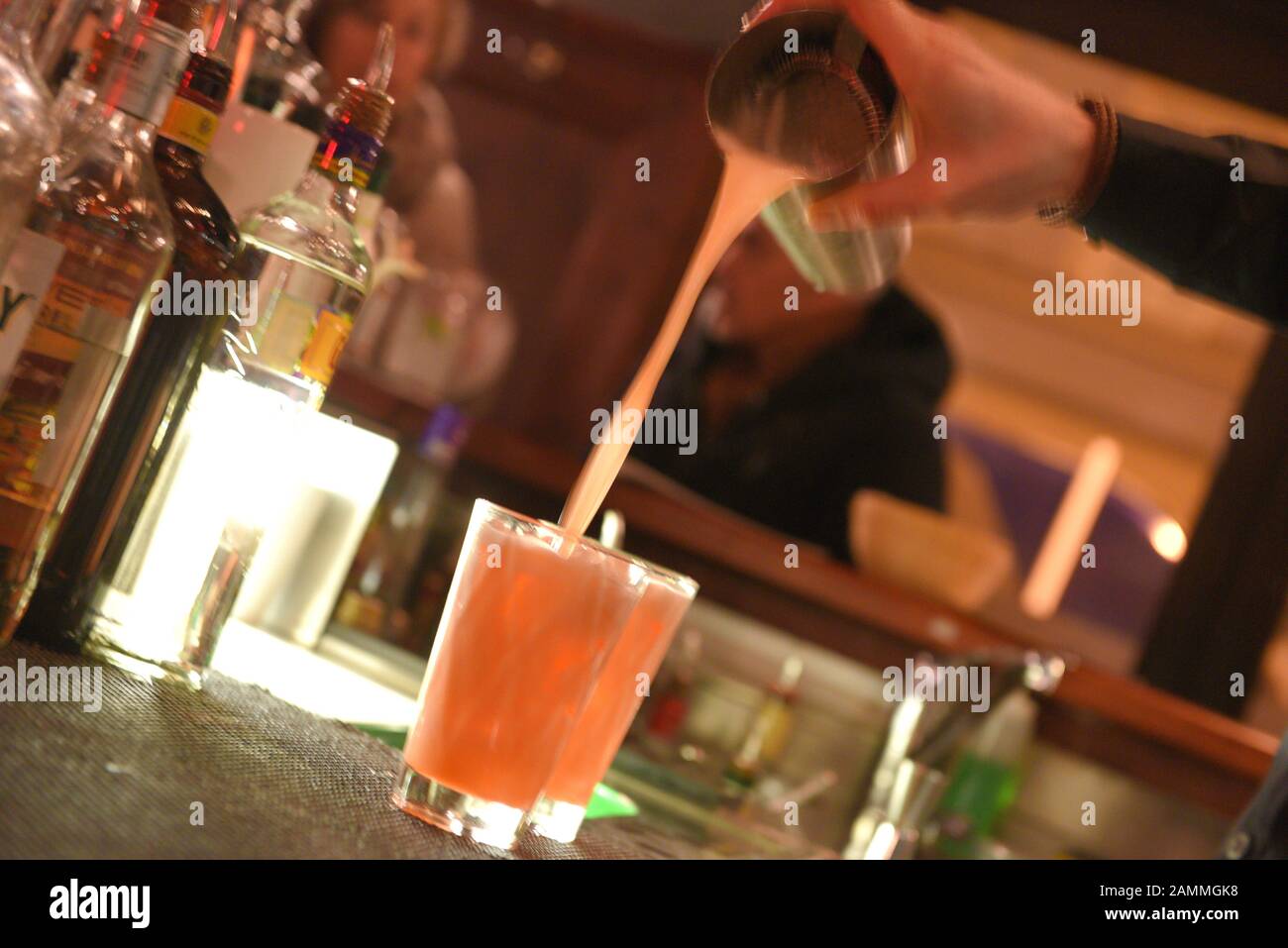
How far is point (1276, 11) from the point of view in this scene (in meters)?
2.96

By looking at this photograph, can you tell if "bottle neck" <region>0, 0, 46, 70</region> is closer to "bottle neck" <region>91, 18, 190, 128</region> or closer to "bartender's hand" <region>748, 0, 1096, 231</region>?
"bottle neck" <region>91, 18, 190, 128</region>

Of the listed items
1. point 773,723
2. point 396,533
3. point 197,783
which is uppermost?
point 197,783

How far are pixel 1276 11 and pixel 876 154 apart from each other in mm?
2520

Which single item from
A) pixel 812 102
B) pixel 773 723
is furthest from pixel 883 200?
pixel 773 723

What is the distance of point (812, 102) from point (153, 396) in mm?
460

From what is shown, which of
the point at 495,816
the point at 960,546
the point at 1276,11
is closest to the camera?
the point at 495,816

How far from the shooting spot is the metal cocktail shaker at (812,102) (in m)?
0.88

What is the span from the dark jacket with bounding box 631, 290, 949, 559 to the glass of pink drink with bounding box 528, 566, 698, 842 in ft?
7.44

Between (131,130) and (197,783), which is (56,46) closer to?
(131,130)

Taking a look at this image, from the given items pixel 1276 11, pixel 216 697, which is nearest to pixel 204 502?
pixel 216 697

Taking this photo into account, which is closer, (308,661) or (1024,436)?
(308,661)

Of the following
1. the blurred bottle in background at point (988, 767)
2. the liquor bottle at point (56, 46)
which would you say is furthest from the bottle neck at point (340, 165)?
the blurred bottle in background at point (988, 767)

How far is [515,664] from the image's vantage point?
2.19ft
